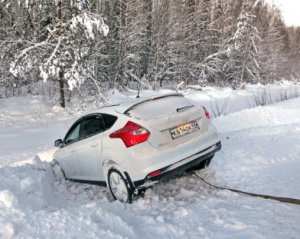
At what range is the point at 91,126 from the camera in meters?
6.21

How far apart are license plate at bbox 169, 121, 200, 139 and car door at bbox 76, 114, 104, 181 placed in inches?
52.2

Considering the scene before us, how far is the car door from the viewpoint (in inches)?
231

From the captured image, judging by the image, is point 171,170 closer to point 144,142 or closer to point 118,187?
point 144,142

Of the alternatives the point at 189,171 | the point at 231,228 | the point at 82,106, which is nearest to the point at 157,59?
the point at 82,106

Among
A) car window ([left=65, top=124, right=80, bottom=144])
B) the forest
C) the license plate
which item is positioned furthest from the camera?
the forest

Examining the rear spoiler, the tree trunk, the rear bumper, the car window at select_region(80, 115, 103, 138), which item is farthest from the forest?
the rear bumper

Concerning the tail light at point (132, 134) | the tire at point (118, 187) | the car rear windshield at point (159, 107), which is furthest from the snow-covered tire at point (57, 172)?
the car rear windshield at point (159, 107)

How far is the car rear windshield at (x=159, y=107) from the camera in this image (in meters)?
5.32

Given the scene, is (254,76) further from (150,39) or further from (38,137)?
(38,137)

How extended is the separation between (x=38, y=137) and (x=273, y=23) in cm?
3765

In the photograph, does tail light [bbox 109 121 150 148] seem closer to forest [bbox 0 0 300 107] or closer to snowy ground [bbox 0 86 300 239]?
snowy ground [bbox 0 86 300 239]

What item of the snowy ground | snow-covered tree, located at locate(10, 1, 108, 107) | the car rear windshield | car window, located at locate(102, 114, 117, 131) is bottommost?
the snowy ground

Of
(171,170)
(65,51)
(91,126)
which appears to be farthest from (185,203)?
(65,51)

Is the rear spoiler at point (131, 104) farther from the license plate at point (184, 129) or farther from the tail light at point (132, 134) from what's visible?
the license plate at point (184, 129)
